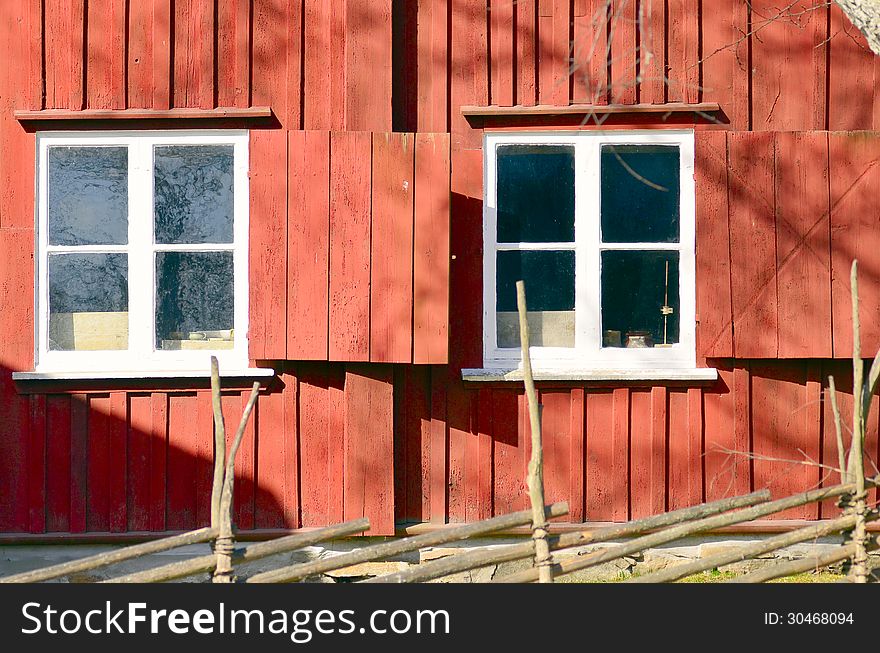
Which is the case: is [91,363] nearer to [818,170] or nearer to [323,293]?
[323,293]

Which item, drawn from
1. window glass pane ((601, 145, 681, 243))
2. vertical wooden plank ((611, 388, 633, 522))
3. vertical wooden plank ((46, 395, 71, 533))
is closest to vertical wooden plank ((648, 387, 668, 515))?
vertical wooden plank ((611, 388, 633, 522))

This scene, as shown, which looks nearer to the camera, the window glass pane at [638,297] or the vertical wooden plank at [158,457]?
the vertical wooden plank at [158,457]

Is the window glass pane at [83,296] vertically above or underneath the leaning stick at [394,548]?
above

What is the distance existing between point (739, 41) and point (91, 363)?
14.0ft

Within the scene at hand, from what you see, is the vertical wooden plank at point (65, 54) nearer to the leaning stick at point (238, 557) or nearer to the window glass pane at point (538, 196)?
the window glass pane at point (538, 196)

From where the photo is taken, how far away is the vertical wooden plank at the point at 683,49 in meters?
5.15

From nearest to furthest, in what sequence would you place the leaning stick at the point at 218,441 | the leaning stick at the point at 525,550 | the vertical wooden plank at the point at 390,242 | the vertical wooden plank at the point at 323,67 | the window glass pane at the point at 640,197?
the leaning stick at the point at 218,441 < the leaning stick at the point at 525,550 < the vertical wooden plank at the point at 390,242 < the vertical wooden plank at the point at 323,67 < the window glass pane at the point at 640,197

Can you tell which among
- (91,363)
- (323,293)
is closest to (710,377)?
(323,293)

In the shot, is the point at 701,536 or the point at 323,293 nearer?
the point at 323,293

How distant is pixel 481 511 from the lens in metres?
5.17

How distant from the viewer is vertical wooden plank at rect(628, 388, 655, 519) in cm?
515

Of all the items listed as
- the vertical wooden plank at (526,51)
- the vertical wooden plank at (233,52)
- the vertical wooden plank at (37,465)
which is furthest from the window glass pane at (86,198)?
the vertical wooden plank at (526,51)

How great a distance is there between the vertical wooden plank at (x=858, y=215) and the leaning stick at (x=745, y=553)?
5.29 feet

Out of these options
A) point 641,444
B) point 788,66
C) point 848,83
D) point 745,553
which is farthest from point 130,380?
point 848,83
